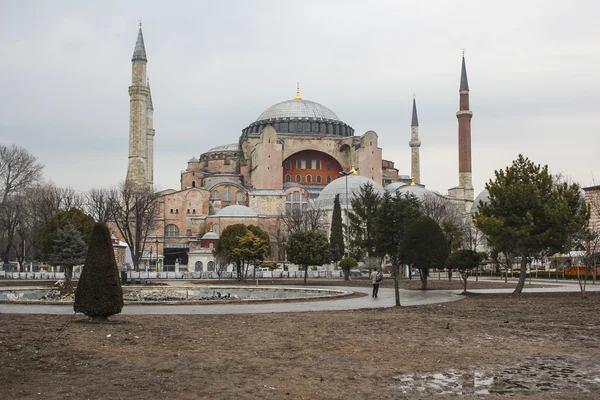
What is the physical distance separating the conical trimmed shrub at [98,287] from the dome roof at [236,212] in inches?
1810

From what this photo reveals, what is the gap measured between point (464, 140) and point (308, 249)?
34.6 m

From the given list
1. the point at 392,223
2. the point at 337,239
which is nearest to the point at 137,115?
the point at 337,239

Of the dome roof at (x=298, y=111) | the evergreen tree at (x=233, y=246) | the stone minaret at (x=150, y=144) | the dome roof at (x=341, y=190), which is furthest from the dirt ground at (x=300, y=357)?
the dome roof at (x=298, y=111)

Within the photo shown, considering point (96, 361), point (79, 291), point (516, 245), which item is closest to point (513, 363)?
point (96, 361)

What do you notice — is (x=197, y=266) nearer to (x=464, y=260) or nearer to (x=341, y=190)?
(x=341, y=190)

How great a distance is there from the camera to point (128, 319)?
12.7 m

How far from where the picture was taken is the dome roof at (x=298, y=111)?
244 feet

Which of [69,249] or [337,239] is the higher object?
[337,239]

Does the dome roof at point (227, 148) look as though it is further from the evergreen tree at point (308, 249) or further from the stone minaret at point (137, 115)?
the evergreen tree at point (308, 249)

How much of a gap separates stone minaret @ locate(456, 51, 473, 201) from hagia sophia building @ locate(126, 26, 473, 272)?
0.31 feet

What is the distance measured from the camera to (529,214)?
21.0 meters

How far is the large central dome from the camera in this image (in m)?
72.6

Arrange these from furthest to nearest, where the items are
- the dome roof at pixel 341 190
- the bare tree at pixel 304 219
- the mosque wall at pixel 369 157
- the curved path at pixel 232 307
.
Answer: the mosque wall at pixel 369 157 < the dome roof at pixel 341 190 < the bare tree at pixel 304 219 < the curved path at pixel 232 307

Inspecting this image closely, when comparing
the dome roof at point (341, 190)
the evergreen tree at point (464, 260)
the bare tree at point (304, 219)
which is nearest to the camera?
the evergreen tree at point (464, 260)
